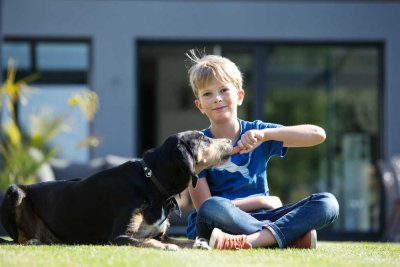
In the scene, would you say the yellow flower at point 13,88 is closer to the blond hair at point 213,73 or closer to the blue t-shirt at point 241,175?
the blond hair at point 213,73

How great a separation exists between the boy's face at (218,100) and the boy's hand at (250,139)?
0.45m

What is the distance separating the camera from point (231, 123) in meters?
6.05

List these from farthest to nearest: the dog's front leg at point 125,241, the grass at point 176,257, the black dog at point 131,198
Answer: the black dog at point 131,198
the dog's front leg at point 125,241
the grass at point 176,257

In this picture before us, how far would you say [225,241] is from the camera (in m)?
5.28

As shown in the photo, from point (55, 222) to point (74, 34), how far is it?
7346mm

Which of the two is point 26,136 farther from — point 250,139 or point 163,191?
point 250,139

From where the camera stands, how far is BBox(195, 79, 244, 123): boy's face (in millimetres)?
5957

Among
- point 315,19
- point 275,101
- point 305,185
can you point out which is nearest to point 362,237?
point 305,185

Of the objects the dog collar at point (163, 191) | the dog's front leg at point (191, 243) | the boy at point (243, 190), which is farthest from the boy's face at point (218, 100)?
the dog's front leg at point (191, 243)

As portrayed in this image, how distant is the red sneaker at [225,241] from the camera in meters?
5.28

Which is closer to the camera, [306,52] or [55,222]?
[55,222]

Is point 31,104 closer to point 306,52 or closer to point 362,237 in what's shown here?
point 306,52

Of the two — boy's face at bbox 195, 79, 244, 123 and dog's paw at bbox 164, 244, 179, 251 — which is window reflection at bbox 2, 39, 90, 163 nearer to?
boy's face at bbox 195, 79, 244, 123

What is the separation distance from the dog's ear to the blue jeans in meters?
0.18
